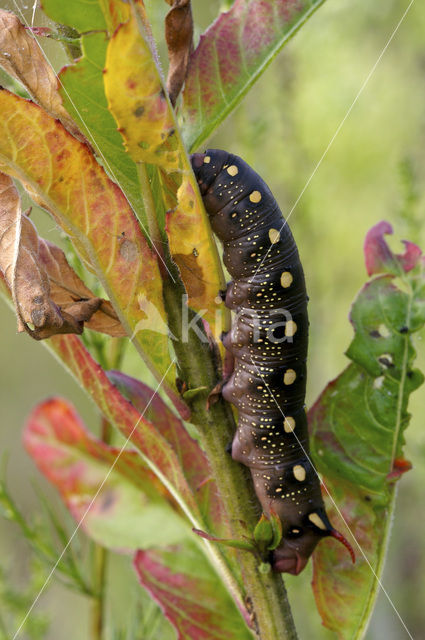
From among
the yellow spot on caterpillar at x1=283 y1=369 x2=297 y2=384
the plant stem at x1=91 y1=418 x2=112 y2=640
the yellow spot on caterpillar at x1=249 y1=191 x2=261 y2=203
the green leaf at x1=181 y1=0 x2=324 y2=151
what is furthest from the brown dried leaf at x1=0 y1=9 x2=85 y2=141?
the plant stem at x1=91 y1=418 x2=112 y2=640

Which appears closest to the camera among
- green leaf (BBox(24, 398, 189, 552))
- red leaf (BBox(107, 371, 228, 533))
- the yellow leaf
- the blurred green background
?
the yellow leaf

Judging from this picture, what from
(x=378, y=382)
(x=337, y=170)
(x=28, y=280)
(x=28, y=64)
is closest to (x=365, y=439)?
(x=378, y=382)

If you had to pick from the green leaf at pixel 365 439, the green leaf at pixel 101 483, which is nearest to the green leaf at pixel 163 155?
the green leaf at pixel 365 439

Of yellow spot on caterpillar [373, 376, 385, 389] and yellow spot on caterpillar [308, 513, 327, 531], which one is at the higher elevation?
yellow spot on caterpillar [373, 376, 385, 389]

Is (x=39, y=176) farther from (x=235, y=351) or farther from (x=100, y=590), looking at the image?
(x=100, y=590)

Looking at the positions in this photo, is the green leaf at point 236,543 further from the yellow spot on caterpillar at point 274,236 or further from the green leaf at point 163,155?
the yellow spot on caterpillar at point 274,236

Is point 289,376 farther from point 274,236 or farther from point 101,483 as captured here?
point 101,483

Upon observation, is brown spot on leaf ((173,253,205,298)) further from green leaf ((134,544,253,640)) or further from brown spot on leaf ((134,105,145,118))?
green leaf ((134,544,253,640))
